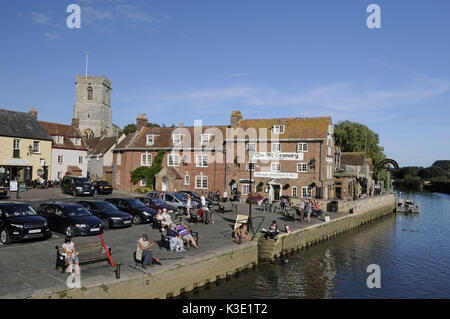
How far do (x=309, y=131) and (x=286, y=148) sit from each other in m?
3.33

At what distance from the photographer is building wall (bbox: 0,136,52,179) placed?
38.2 meters

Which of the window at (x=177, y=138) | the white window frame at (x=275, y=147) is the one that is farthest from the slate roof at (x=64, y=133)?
the white window frame at (x=275, y=147)

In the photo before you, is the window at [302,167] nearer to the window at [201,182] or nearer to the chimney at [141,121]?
the window at [201,182]

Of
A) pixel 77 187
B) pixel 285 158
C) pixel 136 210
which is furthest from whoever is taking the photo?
pixel 285 158

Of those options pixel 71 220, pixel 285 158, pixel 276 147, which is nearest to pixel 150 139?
A: pixel 276 147

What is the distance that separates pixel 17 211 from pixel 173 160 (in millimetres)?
28508

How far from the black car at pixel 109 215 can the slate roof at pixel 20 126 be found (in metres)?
24.5

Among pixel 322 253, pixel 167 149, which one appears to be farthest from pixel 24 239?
pixel 167 149

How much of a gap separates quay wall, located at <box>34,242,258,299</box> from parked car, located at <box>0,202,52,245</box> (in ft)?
21.8

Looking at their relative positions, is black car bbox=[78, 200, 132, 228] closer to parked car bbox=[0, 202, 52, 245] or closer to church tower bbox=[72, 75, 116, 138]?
parked car bbox=[0, 202, 52, 245]

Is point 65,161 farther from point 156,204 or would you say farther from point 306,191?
point 306,191

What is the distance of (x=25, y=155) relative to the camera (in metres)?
40.2

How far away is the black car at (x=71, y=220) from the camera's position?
56.6 ft
